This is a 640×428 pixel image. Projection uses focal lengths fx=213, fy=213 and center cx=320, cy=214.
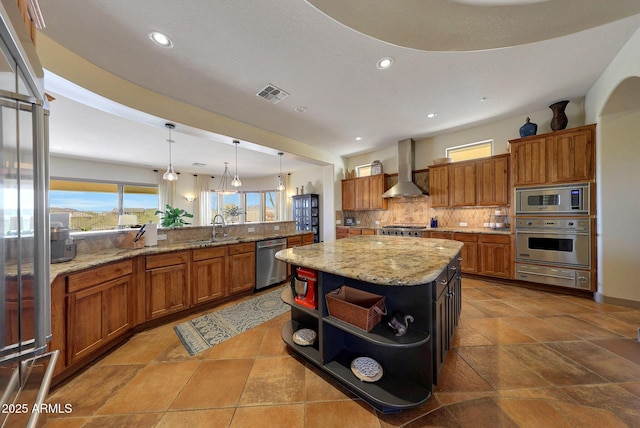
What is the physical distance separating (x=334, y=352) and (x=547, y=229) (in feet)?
12.2

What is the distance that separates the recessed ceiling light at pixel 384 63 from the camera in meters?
2.16

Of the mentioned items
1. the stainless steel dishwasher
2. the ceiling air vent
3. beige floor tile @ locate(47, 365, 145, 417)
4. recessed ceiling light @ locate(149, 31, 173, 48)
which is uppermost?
the ceiling air vent

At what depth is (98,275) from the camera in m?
1.85

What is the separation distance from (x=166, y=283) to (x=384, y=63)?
3.43 m

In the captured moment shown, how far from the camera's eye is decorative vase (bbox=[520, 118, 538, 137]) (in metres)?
3.37

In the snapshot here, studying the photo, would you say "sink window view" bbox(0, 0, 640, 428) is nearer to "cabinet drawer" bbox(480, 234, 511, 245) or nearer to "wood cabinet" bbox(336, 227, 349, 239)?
"cabinet drawer" bbox(480, 234, 511, 245)

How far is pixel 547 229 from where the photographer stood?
3.16 m

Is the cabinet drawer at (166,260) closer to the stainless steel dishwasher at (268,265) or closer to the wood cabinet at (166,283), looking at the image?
the wood cabinet at (166,283)

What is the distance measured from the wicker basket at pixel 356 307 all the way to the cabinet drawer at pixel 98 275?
1.97 meters

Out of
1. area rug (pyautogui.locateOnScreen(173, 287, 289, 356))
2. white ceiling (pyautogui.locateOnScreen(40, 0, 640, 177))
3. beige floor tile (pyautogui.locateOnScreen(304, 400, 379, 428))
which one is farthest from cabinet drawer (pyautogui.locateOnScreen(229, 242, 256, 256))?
beige floor tile (pyautogui.locateOnScreen(304, 400, 379, 428))

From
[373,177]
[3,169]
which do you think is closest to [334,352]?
[3,169]

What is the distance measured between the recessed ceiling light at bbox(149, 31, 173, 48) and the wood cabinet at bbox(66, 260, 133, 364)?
2062 mm

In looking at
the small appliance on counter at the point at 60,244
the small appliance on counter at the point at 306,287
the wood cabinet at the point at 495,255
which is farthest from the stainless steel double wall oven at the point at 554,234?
the small appliance on counter at the point at 60,244

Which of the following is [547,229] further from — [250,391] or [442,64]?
[250,391]
